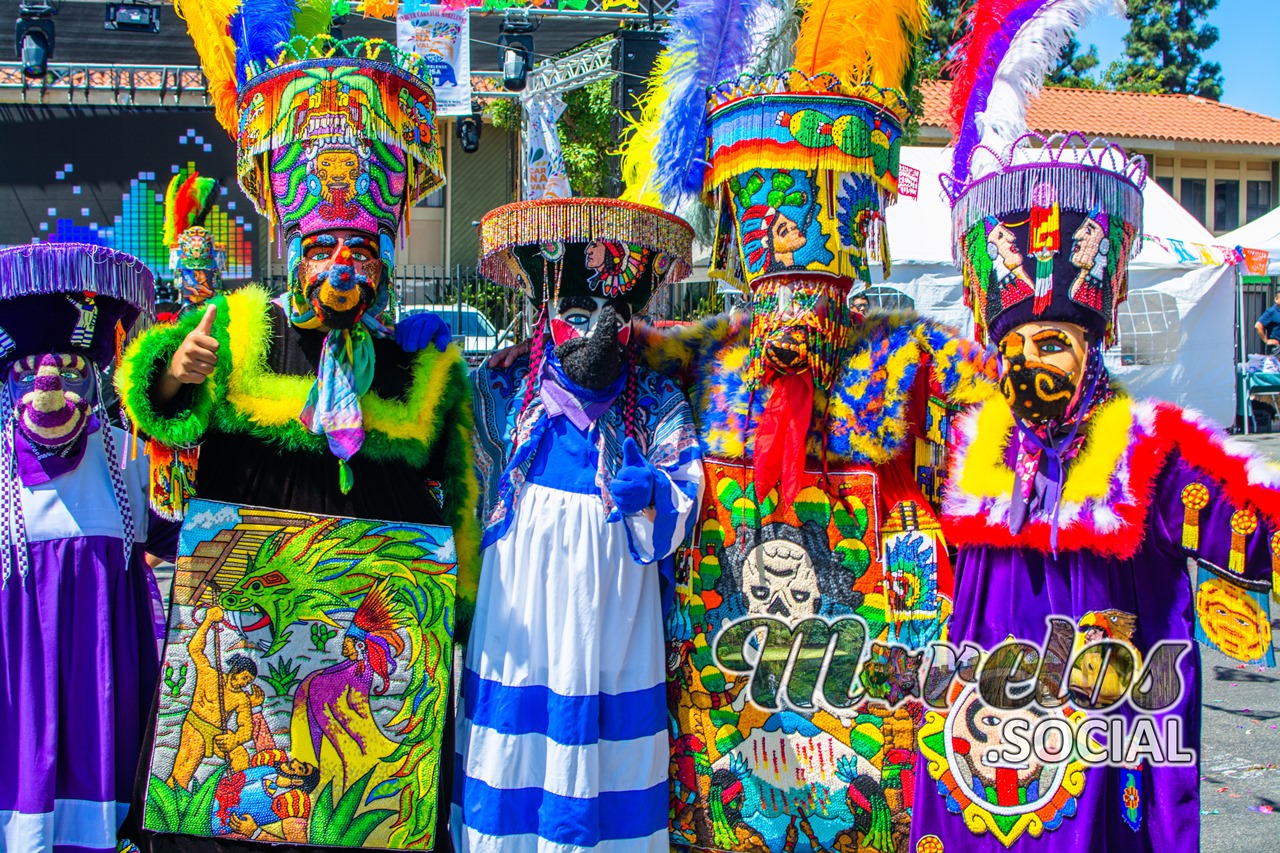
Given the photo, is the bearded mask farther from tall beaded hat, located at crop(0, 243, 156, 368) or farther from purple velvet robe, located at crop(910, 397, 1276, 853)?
tall beaded hat, located at crop(0, 243, 156, 368)

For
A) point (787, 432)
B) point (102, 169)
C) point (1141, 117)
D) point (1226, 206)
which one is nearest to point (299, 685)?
point (787, 432)

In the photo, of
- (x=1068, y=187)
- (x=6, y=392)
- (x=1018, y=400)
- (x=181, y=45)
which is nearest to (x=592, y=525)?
(x=1018, y=400)

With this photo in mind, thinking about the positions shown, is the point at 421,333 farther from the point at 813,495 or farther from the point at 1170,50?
the point at 1170,50

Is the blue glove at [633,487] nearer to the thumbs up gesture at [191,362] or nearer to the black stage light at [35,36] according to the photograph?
the thumbs up gesture at [191,362]

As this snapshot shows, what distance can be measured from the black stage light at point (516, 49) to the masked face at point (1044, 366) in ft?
36.4

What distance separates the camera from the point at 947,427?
290 cm

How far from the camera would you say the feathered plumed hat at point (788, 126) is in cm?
294

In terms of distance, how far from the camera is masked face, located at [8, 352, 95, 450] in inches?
113

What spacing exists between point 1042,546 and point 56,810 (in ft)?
8.49

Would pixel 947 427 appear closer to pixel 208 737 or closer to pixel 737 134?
pixel 737 134

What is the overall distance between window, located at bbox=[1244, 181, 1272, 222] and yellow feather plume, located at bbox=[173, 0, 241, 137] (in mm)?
24183

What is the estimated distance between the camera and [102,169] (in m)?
13.5

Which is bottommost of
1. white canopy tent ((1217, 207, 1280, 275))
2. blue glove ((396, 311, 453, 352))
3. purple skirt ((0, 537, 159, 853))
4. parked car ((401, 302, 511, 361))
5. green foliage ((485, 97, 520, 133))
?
purple skirt ((0, 537, 159, 853))

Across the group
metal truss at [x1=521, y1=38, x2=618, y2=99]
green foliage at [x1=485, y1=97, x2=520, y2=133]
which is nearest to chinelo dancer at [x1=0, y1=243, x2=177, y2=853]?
metal truss at [x1=521, y1=38, x2=618, y2=99]
